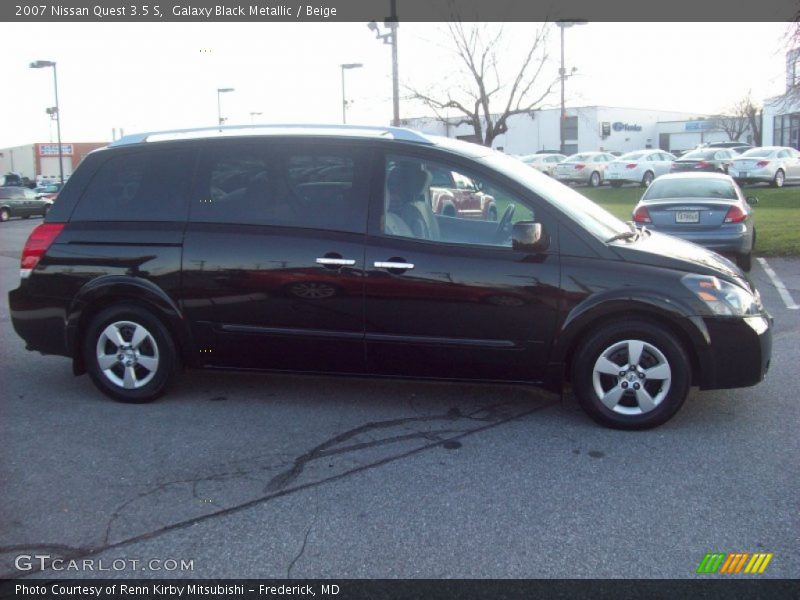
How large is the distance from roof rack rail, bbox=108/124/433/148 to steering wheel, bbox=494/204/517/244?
2.36ft

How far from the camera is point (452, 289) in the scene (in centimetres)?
519

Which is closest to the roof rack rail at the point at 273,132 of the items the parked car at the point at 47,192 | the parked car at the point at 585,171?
the parked car at the point at 585,171

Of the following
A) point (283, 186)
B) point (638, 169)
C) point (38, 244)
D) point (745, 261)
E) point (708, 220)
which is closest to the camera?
point (283, 186)

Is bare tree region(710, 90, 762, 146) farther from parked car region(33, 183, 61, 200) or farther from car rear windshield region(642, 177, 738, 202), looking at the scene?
car rear windshield region(642, 177, 738, 202)

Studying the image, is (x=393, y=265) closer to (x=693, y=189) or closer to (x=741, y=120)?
(x=693, y=189)

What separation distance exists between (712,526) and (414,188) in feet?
9.23

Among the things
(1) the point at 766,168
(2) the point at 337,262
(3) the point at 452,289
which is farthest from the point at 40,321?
(1) the point at 766,168

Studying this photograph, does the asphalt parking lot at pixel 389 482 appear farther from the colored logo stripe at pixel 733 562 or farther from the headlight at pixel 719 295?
the headlight at pixel 719 295

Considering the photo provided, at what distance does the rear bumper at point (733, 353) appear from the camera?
5020mm

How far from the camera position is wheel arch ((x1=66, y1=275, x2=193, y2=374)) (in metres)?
5.61

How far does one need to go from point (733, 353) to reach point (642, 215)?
7.00 meters

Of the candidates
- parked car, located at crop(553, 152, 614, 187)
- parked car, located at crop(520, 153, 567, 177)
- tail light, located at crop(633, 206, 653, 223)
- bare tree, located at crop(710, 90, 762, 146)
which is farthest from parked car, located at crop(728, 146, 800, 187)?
bare tree, located at crop(710, 90, 762, 146)

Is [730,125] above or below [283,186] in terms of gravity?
above
